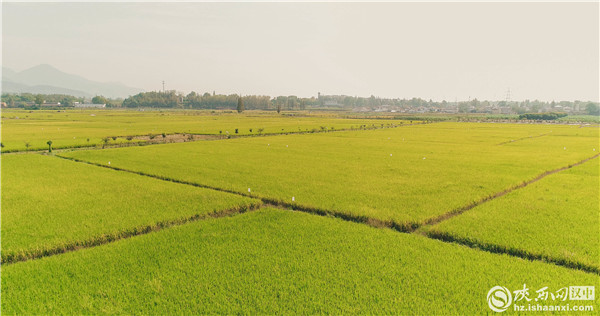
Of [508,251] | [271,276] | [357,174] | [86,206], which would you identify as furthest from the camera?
[357,174]

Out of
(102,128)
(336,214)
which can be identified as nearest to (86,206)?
(336,214)

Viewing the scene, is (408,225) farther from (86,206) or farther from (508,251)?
(86,206)

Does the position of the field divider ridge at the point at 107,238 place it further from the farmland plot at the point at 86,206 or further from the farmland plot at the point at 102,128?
the farmland plot at the point at 102,128

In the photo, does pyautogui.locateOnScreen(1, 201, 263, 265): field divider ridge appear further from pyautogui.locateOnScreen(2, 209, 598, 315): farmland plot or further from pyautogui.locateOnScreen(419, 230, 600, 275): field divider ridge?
pyautogui.locateOnScreen(419, 230, 600, 275): field divider ridge

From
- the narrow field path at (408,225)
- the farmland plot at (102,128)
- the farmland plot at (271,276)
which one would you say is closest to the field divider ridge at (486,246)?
the narrow field path at (408,225)

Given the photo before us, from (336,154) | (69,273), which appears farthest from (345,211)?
(336,154)

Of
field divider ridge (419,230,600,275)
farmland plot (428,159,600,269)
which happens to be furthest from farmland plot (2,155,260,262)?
farmland plot (428,159,600,269)
